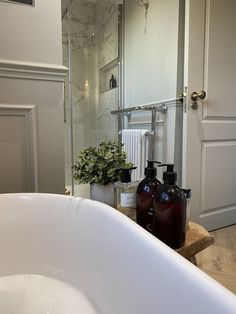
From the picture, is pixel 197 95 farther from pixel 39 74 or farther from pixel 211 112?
pixel 39 74

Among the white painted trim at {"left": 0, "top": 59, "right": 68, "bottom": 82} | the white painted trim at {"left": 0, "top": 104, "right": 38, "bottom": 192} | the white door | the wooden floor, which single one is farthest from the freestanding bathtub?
the white door

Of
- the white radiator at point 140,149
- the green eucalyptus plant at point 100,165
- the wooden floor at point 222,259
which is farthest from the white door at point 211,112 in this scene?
the green eucalyptus plant at point 100,165

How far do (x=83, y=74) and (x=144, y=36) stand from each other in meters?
0.70

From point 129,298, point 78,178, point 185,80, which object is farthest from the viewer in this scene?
point 185,80

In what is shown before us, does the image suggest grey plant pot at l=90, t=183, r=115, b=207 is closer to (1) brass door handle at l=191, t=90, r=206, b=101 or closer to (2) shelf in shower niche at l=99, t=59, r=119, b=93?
(1) brass door handle at l=191, t=90, r=206, b=101

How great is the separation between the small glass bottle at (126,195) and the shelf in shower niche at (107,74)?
160 centimetres

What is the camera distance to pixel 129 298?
61 centimetres

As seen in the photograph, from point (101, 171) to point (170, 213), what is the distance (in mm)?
406

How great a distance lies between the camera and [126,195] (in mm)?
907

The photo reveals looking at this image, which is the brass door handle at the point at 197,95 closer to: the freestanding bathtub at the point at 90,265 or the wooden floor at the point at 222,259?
the wooden floor at the point at 222,259

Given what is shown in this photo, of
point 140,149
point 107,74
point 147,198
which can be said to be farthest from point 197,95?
point 107,74

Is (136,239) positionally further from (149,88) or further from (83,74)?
(83,74)

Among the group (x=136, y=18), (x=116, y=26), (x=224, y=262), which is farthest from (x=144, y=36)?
(x=224, y=262)

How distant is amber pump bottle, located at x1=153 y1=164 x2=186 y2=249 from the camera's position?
0.71 meters
